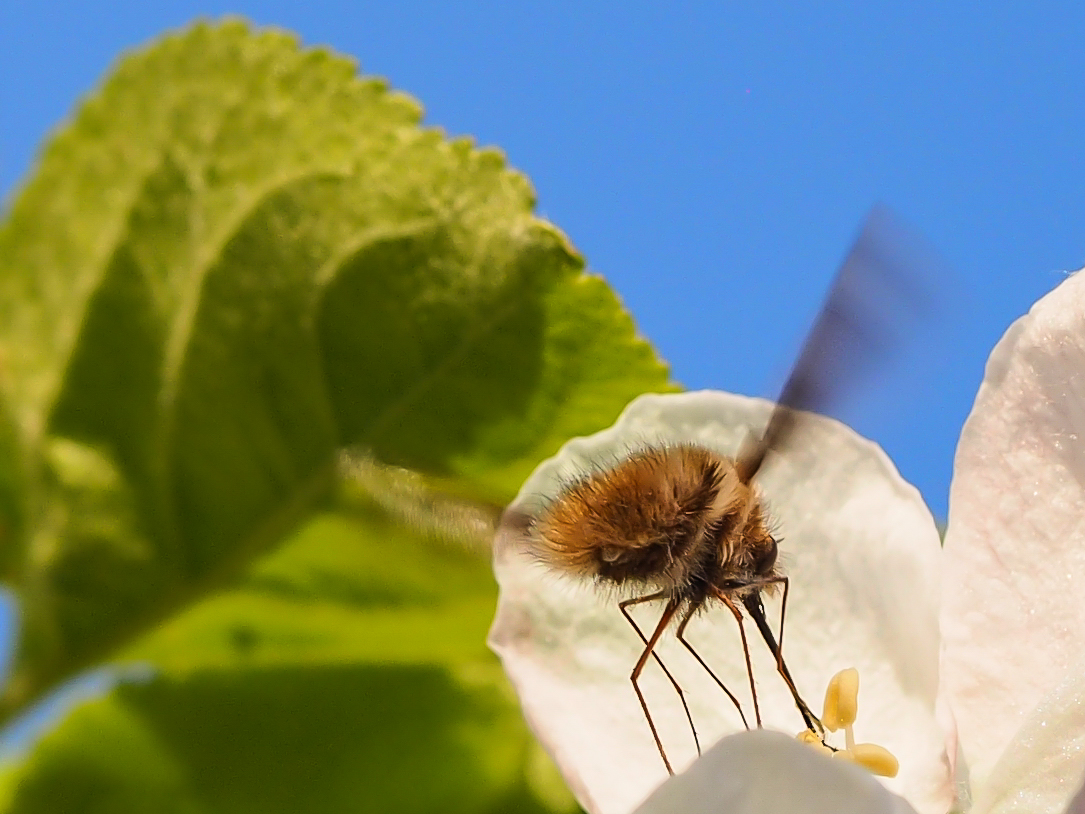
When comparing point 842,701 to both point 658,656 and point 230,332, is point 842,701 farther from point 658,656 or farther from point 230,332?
point 230,332

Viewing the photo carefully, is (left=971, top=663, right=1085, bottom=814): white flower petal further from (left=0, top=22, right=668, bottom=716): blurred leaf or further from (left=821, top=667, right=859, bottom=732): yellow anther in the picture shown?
(left=0, top=22, right=668, bottom=716): blurred leaf

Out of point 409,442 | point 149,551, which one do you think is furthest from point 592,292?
point 149,551

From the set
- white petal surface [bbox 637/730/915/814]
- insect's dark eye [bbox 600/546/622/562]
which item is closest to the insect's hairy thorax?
insect's dark eye [bbox 600/546/622/562]

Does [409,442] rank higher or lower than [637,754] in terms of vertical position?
higher

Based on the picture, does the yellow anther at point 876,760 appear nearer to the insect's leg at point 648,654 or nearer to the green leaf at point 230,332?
the insect's leg at point 648,654

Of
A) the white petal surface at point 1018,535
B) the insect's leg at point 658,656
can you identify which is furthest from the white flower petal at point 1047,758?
the insect's leg at point 658,656

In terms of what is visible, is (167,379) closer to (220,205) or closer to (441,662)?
(220,205)
